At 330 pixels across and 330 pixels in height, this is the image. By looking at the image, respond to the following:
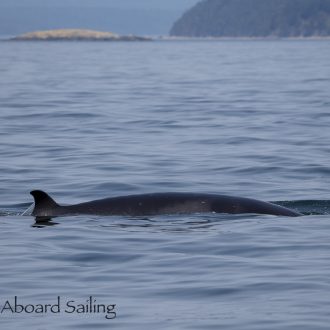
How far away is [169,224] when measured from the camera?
1159 cm

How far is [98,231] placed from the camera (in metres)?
11.4

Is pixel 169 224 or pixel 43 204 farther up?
pixel 43 204

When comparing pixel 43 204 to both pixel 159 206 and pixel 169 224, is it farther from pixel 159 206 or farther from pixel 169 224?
pixel 169 224

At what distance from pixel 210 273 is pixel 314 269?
89 cm

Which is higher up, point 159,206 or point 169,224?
point 159,206

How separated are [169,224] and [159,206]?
383 mm

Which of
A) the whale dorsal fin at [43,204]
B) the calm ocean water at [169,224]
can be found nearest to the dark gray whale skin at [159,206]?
the whale dorsal fin at [43,204]

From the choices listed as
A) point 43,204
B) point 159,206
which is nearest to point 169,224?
point 159,206

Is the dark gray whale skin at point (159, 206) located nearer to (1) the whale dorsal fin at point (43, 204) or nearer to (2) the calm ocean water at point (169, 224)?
(1) the whale dorsal fin at point (43, 204)

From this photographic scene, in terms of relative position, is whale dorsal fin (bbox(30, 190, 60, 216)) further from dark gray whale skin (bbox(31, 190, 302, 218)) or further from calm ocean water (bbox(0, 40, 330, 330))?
calm ocean water (bbox(0, 40, 330, 330))

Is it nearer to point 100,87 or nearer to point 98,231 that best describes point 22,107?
point 100,87

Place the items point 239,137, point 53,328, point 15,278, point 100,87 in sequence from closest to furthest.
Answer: point 53,328 → point 15,278 → point 239,137 → point 100,87

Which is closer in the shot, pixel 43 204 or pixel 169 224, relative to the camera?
pixel 169 224

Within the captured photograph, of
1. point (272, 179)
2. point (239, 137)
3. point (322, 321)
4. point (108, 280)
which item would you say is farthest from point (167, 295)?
point (239, 137)
